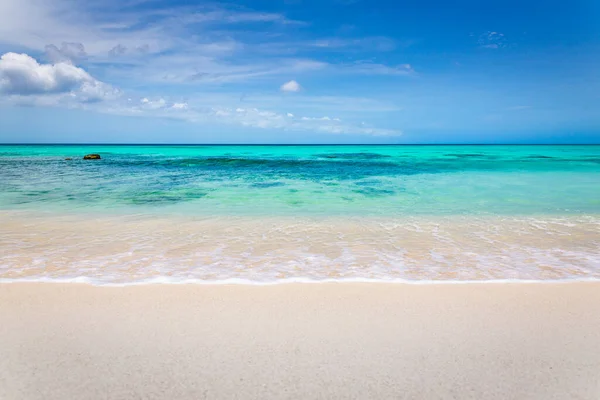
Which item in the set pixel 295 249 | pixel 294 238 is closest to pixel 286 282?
pixel 295 249

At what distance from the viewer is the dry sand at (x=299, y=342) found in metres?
2.31

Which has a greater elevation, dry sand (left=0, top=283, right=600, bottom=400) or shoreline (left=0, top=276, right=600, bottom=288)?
shoreline (left=0, top=276, right=600, bottom=288)

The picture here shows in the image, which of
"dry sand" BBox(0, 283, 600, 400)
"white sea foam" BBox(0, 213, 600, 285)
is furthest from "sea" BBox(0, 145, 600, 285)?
"dry sand" BBox(0, 283, 600, 400)

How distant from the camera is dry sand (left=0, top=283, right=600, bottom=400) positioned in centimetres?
231

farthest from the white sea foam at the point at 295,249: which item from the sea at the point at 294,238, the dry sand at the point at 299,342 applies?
the dry sand at the point at 299,342

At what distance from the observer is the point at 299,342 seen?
2.83m

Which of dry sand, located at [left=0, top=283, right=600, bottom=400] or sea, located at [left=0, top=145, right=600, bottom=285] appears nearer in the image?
A: dry sand, located at [left=0, top=283, right=600, bottom=400]

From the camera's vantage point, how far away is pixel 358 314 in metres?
3.31

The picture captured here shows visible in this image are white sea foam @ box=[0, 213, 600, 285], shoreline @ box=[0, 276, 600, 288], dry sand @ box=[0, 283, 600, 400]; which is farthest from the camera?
white sea foam @ box=[0, 213, 600, 285]

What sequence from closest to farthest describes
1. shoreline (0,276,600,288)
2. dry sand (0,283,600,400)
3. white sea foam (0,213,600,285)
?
dry sand (0,283,600,400) < shoreline (0,276,600,288) < white sea foam (0,213,600,285)

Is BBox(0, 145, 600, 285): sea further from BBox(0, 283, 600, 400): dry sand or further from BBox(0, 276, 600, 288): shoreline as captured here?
BBox(0, 283, 600, 400): dry sand

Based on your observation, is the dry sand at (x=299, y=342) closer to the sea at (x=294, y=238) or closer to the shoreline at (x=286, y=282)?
the shoreline at (x=286, y=282)

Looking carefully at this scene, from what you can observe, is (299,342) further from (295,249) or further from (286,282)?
(295,249)

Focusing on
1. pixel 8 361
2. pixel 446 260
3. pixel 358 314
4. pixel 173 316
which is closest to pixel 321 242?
pixel 446 260
